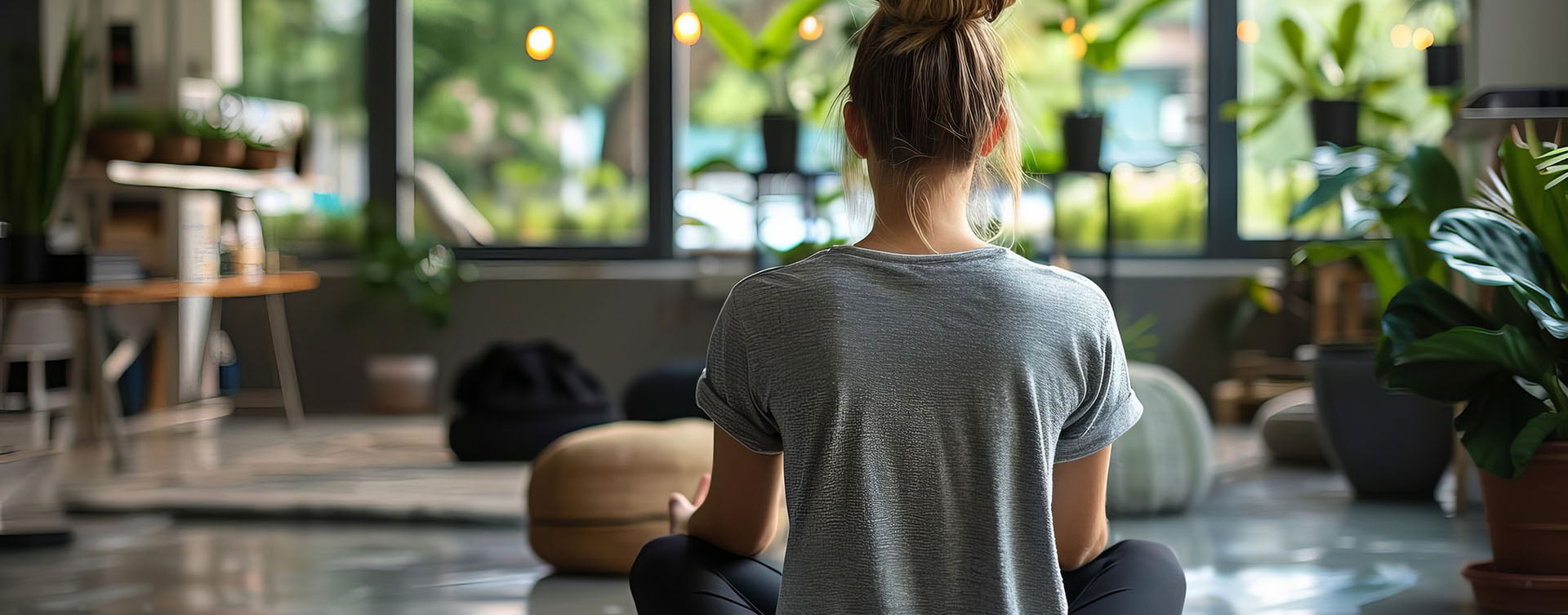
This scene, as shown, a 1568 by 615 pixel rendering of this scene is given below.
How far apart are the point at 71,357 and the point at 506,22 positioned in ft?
8.51

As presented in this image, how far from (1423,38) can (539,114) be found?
11.5 ft

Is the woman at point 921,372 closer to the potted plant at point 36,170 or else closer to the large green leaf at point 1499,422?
the large green leaf at point 1499,422

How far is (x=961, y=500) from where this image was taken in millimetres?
1089

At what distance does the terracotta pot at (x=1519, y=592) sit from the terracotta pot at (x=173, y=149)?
406 cm

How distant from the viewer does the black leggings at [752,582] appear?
4.22 ft

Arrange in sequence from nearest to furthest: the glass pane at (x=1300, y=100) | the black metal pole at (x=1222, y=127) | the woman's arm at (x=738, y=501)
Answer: the woman's arm at (x=738, y=501) < the glass pane at (x=1300, y=100) < the black metal pole at (x=1222, y=127)

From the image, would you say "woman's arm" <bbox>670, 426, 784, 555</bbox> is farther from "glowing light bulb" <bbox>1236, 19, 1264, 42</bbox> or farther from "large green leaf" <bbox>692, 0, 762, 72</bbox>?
"glowing light bulb" <bbox>1236, 19, 1264, 42</bbox>

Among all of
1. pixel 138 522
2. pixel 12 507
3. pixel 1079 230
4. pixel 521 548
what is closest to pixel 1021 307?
pixel 521 548

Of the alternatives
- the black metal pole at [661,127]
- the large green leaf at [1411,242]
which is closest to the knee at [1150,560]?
the large green leaf at [1411,242]

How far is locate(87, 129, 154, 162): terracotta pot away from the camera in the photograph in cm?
435

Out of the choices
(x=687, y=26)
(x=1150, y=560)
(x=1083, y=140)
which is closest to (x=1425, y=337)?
(x=1150, y=560)

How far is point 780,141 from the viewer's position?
477 cm

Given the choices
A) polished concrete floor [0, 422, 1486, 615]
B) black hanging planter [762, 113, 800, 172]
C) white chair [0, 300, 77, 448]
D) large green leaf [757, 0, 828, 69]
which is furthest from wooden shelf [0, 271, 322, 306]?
large green leaf [757, 0, 828, 69]

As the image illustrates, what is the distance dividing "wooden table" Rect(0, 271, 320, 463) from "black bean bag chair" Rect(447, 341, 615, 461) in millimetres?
974
